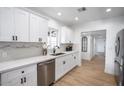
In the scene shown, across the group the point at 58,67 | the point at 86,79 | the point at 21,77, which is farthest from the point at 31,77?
the point at 86,79

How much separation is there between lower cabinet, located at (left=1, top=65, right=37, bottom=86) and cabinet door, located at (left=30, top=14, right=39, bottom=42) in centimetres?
83

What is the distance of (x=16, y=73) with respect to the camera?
151cm

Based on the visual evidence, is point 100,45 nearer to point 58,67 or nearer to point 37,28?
point 58,67

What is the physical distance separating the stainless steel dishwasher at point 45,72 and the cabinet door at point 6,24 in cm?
95

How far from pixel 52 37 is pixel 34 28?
146cm

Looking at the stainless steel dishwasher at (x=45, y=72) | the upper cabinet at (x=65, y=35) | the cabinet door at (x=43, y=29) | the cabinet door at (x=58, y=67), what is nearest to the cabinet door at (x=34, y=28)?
the cabinet door at (x=43, y=29)

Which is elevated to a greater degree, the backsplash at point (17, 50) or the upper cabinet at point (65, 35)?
the upper cabinet at point (65, 35)

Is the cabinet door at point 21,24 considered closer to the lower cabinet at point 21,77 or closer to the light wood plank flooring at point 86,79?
the lower cabinet at point 21,77

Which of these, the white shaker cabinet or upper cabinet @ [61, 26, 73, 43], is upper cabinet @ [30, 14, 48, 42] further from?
upper cabinet @ [61, 26, 73, 43]

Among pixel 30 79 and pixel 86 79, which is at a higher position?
pixel 30 79

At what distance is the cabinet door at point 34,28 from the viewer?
7.16 feet

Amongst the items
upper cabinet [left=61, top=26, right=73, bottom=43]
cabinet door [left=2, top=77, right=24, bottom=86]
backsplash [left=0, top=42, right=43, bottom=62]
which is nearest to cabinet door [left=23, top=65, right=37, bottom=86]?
cabinet door [left=2, top=77, right=24, bottom=86]

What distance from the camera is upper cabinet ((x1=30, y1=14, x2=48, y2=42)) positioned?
221 centimetres
